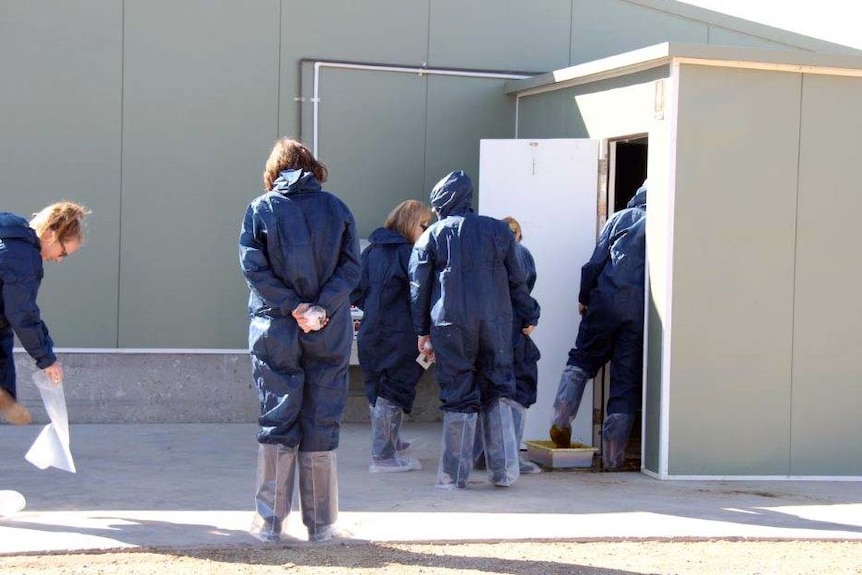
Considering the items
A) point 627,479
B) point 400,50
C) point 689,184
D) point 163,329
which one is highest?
point 400,50

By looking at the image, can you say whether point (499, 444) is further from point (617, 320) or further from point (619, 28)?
point (619, 28)

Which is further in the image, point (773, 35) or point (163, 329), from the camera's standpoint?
point (773, 35)

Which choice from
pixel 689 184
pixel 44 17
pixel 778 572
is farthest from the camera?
pixel 44 17

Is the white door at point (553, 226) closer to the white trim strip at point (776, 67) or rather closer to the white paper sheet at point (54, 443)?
the white trim strip at point (776, 67)

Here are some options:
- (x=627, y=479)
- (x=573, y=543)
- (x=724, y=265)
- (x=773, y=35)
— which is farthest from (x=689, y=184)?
(x=773, y=35)

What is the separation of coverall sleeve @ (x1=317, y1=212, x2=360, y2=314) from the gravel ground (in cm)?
110

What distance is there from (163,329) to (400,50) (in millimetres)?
2853

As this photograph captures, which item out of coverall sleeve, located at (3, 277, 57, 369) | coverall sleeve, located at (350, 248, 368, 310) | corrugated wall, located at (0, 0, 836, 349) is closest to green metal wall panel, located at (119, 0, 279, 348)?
corrugated wall, located at (0, 0, 836, 349)

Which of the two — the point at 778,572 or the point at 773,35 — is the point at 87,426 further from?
the point at 773,35

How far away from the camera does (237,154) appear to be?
30.7 ft

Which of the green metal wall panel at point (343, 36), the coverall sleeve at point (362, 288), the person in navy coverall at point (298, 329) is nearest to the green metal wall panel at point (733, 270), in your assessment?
the coverall sleeve at point (362, 288)

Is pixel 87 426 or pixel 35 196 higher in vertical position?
pixel 35 196

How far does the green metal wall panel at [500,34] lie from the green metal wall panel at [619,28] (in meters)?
0.10

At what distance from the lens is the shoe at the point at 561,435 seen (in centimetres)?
816
